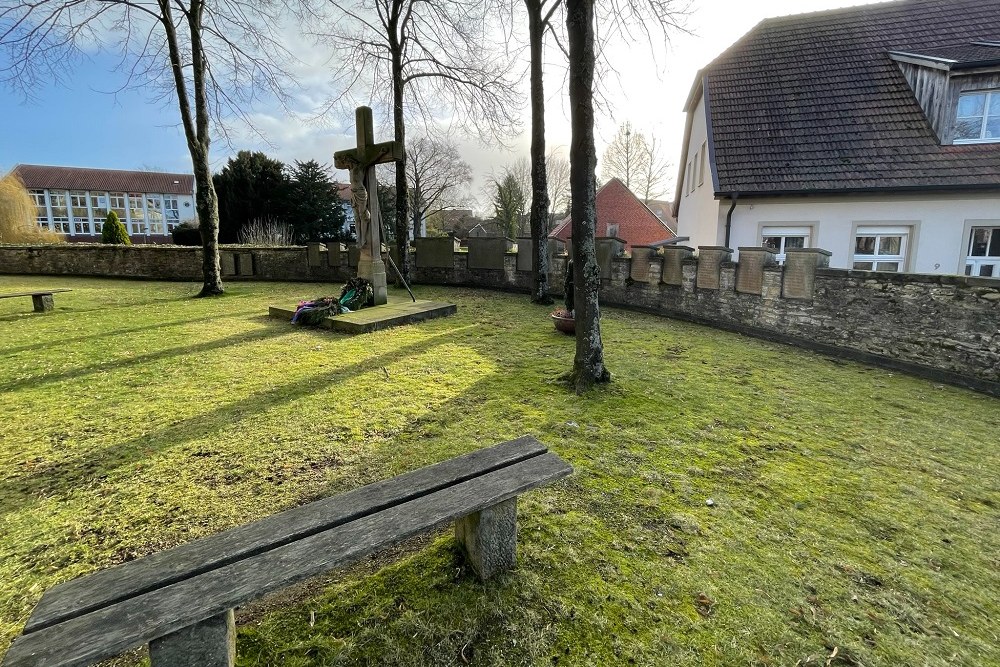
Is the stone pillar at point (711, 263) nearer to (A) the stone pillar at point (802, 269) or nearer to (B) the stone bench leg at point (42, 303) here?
(A) the stone pillar at point (802, 269)

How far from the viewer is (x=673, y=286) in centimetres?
939

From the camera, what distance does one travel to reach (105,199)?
53500 millimetres

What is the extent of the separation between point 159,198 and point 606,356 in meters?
67.0

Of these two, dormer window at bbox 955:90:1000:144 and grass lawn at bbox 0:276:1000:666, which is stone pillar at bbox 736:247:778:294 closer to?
grass lawn at bbox 0:276:1000:666

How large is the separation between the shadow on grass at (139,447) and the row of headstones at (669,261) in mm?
6524

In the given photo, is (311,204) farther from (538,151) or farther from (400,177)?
(538,151)

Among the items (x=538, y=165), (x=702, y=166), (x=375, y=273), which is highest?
(x=702, y=166)

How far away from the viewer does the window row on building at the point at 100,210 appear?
5103cm

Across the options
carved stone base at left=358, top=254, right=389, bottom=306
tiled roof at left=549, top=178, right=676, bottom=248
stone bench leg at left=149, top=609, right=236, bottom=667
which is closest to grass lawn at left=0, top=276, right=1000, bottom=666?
stone bench leg at left=149, top=609, right=236, bottom=667

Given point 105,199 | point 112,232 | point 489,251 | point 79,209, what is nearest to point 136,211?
point 105,199

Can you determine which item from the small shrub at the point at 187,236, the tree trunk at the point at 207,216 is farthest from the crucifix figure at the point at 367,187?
the small shrub at the point at 187,236

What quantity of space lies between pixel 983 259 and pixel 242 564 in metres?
14.1

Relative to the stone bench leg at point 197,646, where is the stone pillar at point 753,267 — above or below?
above

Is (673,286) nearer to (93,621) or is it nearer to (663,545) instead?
(663,545)
